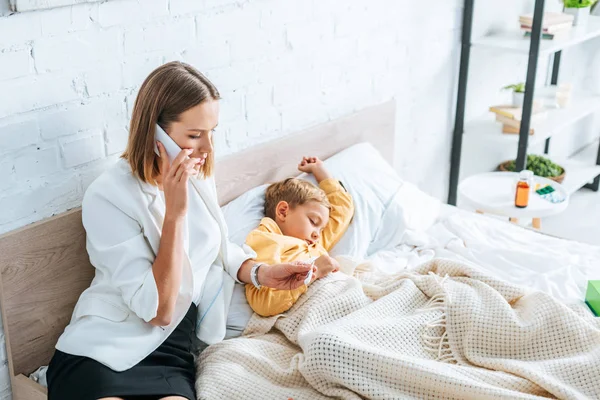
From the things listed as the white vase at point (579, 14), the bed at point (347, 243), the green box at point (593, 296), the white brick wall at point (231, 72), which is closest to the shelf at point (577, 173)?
the white brick wall at point (231, 72)

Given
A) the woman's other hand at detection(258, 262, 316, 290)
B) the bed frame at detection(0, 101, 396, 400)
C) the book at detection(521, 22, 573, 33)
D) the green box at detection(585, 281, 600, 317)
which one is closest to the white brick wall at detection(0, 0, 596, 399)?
the bed frame at detection(0, 101, 396, 400)

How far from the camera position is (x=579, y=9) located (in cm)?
318

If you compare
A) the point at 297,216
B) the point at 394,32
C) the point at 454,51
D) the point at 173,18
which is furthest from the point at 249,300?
the point at 454,51

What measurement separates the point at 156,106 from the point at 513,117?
1.87 m

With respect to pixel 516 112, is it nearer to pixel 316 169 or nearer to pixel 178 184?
pixel 316 169

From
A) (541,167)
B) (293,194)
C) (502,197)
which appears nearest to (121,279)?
(293,194)

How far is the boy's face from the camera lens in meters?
2.00

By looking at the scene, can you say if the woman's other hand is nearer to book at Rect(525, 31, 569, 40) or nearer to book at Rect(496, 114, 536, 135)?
book at Rect(496, 114, 536, 135)

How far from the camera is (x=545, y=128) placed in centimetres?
309

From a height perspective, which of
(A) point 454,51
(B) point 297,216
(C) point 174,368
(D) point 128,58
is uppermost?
(D) point 128,58

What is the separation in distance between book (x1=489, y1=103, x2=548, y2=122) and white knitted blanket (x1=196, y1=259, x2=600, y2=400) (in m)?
1.30

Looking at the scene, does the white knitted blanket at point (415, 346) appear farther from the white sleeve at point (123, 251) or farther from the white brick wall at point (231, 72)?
the white brick wall at point (231, 72)

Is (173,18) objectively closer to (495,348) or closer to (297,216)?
(297,216)

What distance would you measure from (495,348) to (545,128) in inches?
65.7
